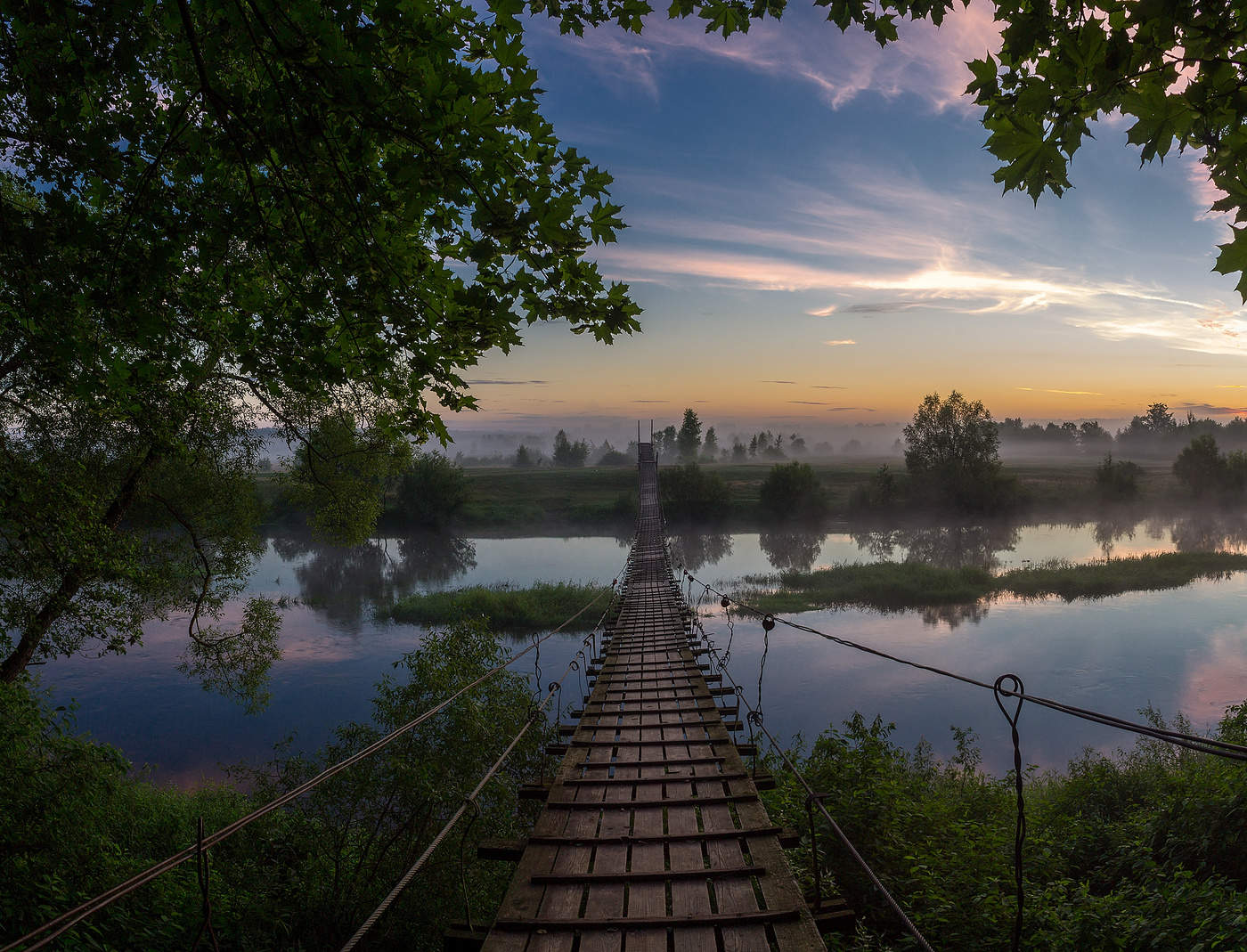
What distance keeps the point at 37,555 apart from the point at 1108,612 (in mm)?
26723

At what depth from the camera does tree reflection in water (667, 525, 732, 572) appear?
104 ft

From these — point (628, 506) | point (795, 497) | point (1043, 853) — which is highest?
point (795, 497)

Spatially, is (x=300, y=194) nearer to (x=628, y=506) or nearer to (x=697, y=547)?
(x=697, y=547)

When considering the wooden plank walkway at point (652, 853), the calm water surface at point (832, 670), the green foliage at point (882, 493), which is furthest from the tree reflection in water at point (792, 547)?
the wooden plank walkway at point (652, 853)

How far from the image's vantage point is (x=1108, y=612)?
800 inches

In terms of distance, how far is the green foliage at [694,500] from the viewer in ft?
149

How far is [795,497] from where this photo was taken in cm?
4566

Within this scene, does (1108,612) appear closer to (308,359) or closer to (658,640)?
(658,640)

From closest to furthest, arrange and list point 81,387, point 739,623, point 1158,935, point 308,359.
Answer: point 81,387 → point 308,359 → point 1158,935 → point 739,623

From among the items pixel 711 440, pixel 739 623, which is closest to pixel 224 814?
pixel 739 623

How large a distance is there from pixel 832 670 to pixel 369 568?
2308 cm

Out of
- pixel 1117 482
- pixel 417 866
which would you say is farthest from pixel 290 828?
pixel 1117 482

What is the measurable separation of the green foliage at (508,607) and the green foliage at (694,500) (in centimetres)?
2263

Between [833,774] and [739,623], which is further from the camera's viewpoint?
[739,623]
